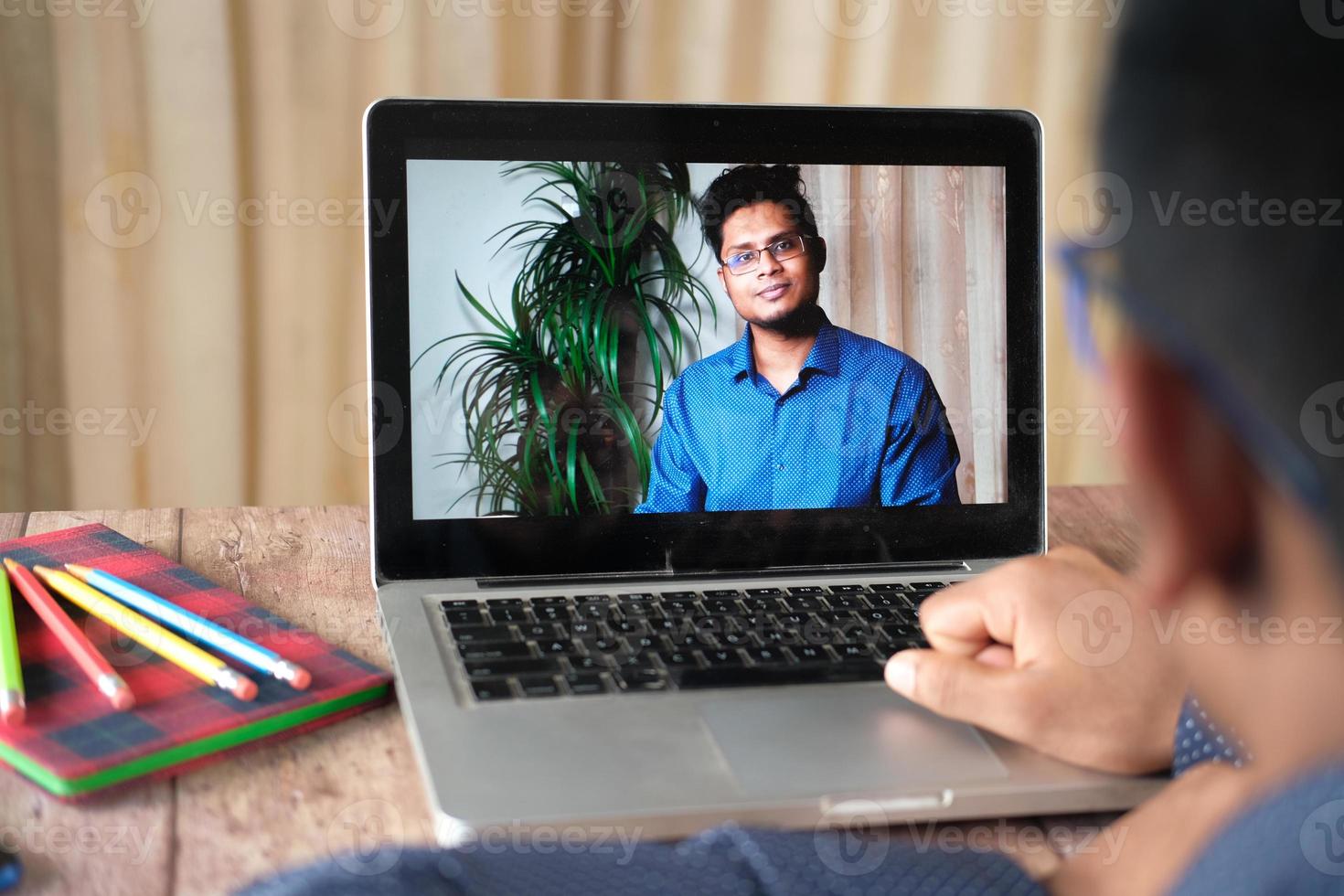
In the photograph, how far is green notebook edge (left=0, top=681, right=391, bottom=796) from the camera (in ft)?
1.56

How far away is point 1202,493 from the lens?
0.98 feet

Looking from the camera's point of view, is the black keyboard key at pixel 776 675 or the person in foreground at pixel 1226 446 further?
the black keyboard key at pixel 776 675

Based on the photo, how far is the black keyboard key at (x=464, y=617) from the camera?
640mm

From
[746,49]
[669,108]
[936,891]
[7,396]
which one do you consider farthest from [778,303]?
[7,396]

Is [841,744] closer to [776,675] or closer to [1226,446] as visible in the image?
[776,675]

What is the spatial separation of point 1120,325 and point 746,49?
53.5 inches

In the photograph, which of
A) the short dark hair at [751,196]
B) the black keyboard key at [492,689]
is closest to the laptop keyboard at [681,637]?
the black keyboard key at [492,689]

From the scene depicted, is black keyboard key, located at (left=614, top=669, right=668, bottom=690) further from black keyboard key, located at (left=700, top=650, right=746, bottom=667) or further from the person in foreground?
the person in foreground

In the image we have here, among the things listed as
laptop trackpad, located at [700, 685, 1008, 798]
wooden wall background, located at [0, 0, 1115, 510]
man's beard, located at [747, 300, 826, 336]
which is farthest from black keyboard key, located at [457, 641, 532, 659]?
wooden wall background, located at [0, 0, 1115, 510]

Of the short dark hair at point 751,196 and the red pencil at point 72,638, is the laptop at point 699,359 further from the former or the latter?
the red pencil at point 72,638

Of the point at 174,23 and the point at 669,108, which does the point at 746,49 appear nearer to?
the point at 174,23

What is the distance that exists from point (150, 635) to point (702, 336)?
1.13 ft

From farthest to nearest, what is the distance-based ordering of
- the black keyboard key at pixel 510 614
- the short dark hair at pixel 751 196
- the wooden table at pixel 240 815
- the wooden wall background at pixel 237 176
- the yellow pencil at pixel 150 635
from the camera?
1. the wooden wall background at pixel 237 176
2. the short dark hair at pixel 751 196
3. the black keyboard key at pixel 510 614
4. the yellow pencil at pixel 150 635
5. the wooden table at pixel 240 815

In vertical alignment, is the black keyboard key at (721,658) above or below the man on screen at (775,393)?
below
